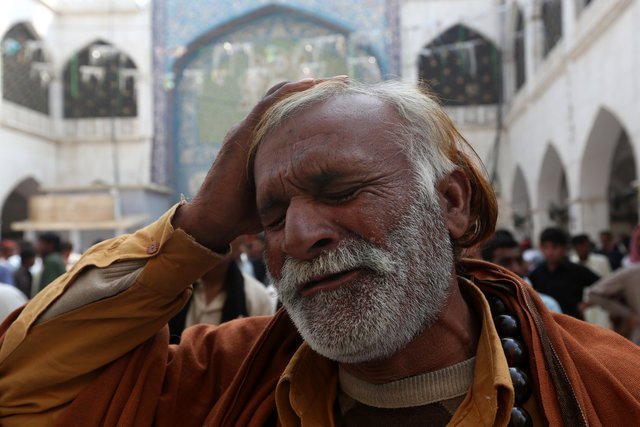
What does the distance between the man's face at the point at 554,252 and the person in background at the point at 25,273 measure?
159 inches

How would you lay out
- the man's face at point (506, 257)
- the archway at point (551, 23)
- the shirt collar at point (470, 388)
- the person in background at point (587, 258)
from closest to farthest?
the shirt collar at point (470, 388), the man's face at point (506, 257), the person in background at point (587, 258), the archway at point (551, 23)

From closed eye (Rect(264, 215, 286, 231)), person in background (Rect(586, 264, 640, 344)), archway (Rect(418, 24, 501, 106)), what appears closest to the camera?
closed eye (Rect(264, 215, 286, 231))

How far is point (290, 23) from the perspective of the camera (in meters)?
17.3

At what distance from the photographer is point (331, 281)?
113cm

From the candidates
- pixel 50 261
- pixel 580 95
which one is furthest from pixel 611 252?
pixel 50 261

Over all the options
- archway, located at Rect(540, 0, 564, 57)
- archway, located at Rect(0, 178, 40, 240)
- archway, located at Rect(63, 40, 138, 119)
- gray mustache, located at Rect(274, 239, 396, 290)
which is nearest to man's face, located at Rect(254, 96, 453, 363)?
gray mustache, located at Rect(274, 239, 396, 290)

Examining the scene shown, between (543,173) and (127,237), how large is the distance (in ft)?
41.8

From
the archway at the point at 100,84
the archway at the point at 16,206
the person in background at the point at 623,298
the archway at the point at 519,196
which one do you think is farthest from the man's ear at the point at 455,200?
the archway at the point at 16,206

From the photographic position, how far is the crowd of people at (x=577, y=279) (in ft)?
11.9

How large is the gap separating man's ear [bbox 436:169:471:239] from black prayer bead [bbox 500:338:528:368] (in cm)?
21

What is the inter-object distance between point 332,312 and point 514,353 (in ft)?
1.07

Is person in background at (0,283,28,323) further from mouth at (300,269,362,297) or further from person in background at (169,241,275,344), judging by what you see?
mouth at (300,269,362,297)

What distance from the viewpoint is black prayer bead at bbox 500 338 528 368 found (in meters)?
1.19

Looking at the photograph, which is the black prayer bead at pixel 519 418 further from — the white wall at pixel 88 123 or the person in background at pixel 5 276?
the white wall at pixel 88 123
